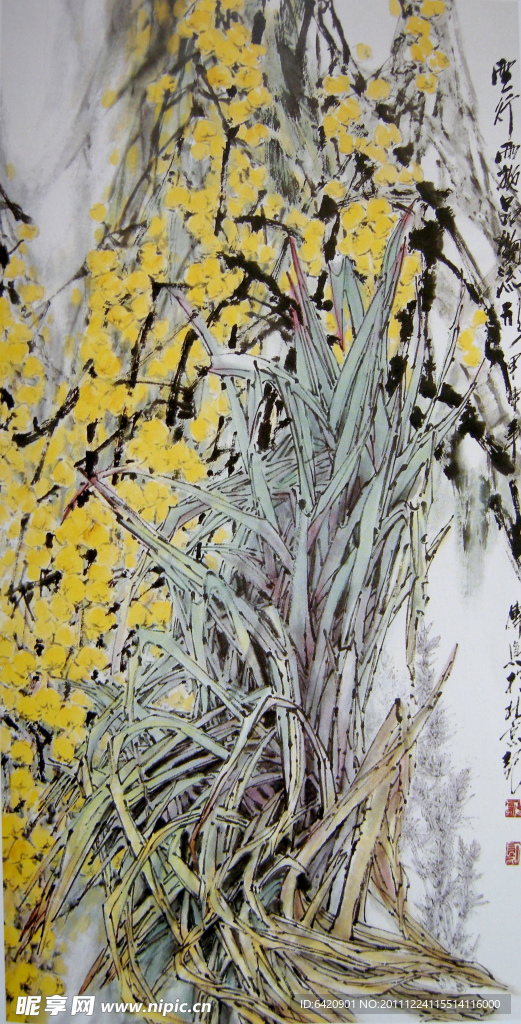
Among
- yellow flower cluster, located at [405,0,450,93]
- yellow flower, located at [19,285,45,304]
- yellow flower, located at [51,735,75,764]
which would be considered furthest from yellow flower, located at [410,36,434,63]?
yellow flower, located at [51,735,75,764]

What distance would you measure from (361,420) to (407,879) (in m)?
0.82

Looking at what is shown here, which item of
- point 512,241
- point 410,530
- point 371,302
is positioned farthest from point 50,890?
point 512,241

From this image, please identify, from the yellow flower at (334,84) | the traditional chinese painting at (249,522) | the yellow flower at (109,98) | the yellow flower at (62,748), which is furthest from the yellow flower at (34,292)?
the yellow flower at (62,748)

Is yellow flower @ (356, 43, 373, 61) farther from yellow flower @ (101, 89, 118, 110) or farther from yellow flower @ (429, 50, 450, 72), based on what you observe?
yellow flower @ (101, 89, 118, 110)

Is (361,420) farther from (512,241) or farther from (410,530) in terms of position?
(512,241)

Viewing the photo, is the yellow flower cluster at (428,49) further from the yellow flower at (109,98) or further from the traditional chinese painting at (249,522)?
the yellow flower at (109,98)

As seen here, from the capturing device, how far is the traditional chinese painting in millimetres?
1173

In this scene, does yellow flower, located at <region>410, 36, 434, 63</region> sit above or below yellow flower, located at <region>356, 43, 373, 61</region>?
above

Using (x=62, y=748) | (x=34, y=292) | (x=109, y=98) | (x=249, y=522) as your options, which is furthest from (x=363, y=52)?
(x=62, y=748)

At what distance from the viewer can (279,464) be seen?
120 centimetres

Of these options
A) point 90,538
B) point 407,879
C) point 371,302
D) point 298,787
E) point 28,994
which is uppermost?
point 371,302

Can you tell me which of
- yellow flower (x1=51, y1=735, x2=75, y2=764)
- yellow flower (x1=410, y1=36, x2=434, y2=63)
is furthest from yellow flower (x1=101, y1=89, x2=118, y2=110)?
yellow flower (x1=51, y1=735, x2=75, y2=764)

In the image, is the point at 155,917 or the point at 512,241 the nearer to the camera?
the point at 155,917

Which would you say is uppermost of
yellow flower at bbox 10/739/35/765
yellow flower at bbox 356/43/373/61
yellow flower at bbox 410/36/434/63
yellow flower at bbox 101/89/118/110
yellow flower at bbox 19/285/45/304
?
yellow flower at bbox 410/36/434/63
